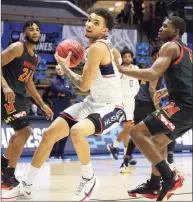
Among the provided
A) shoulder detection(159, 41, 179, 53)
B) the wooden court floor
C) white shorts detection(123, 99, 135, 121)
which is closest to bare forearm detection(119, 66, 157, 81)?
shoulder detection(159, 41, 179, 53)

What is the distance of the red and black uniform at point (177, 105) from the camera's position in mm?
4098

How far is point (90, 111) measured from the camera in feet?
14.3

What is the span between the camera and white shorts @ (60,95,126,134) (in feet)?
13.6

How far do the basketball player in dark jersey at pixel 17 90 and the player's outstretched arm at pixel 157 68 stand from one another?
160 centimetres

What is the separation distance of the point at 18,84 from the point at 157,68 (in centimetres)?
195

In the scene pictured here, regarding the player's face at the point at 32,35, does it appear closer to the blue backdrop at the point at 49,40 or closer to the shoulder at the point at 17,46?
the shoulder at the point at 17,46

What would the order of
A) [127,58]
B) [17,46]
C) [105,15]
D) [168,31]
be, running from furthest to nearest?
[127,58], [17,46], [105,15], [168,31]

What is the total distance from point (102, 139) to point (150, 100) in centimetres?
310

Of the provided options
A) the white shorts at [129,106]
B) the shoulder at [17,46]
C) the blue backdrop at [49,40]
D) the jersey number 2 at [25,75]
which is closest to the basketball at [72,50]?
the shoulder at [17,46]

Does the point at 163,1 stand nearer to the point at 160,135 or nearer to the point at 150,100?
the point at 150,100

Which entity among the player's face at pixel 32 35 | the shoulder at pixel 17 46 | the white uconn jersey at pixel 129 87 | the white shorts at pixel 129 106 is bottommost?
the white shorts at pixel 129 106

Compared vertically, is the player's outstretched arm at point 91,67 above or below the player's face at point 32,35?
below

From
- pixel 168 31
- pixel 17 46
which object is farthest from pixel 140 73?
pixel 17 46

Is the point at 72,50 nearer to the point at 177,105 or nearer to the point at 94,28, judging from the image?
the point at 94,28
